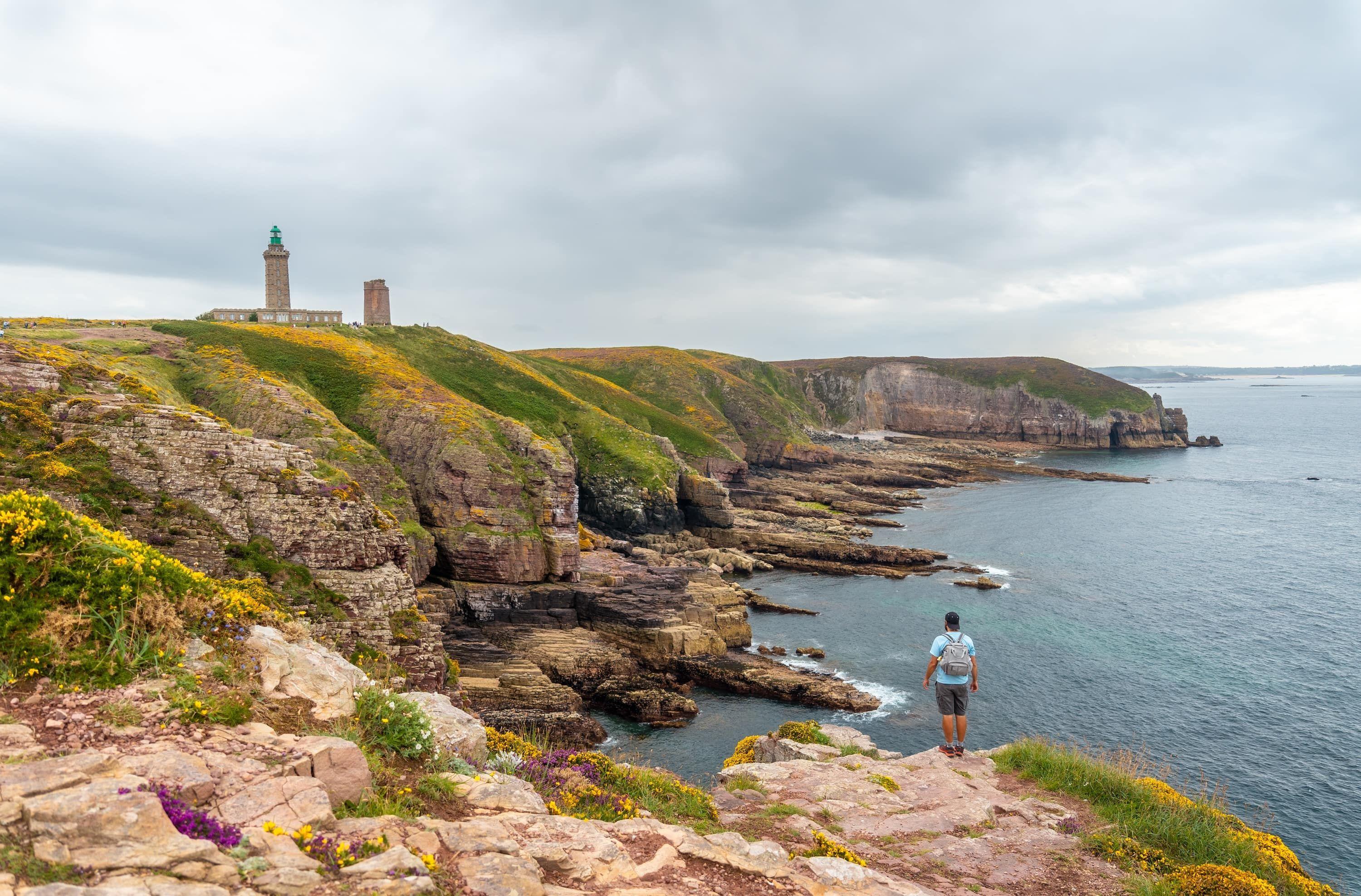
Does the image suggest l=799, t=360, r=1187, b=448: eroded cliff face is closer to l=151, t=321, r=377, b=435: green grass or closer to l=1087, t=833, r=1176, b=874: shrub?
l=151, t=321, r=377, b=435: green grass

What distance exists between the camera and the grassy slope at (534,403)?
71.6m

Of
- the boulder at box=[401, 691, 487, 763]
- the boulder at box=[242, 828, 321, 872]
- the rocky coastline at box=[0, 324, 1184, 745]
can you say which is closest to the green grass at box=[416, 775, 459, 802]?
the boulder at box=[401, 691, 487, 763]

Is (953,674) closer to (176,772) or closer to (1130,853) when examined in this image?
(1130,853)

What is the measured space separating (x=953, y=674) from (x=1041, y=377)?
6537 inches

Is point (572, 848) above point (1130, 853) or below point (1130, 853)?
above

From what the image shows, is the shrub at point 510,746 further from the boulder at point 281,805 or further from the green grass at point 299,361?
the green grass at point 299,361

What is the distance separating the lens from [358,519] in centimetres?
2367

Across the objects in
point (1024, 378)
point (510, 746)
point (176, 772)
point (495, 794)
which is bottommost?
point (510, 746)

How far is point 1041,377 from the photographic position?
162875mm

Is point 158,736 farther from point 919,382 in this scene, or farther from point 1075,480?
point 919,382

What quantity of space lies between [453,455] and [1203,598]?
55.4 metres

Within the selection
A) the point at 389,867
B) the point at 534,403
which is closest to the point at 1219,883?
the point at 389,867

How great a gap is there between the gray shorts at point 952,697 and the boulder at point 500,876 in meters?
11.3

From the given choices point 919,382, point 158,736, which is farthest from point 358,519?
point 919,382
